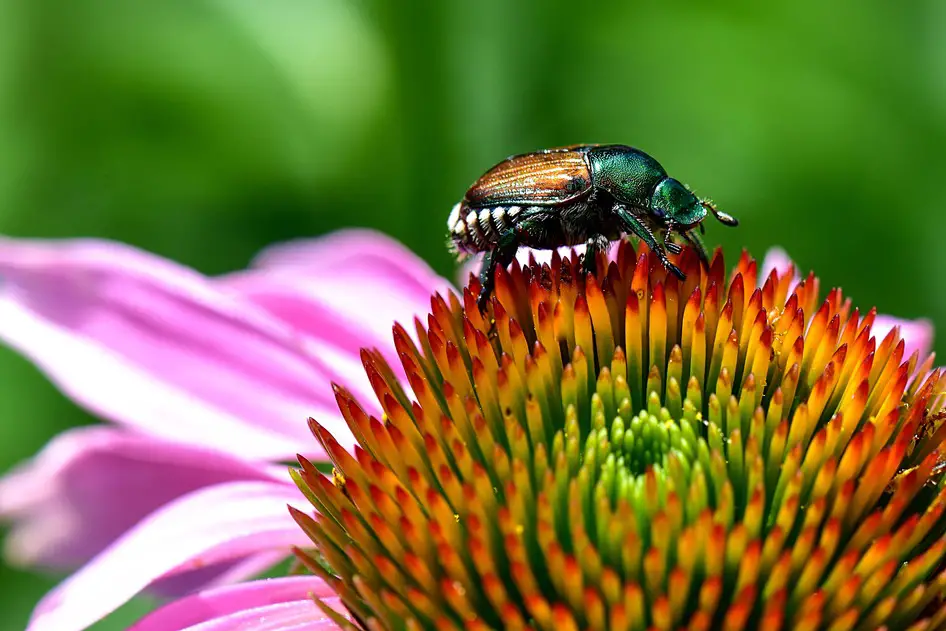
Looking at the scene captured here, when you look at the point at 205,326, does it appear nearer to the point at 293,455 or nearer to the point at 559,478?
the point at 293,455

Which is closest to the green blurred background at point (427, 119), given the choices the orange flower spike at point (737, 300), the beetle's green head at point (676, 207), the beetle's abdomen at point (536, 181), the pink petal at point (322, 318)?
the pink petal at point (322, 318)

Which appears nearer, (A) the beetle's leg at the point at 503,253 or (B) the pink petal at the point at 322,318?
(A) the beetle's leg at the point at 503,253

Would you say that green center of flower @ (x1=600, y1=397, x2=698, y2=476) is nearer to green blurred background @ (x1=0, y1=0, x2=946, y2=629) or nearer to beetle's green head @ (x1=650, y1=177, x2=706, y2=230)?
beetle's green head @ (x1=650, y1=177, x2=706, y2=230)

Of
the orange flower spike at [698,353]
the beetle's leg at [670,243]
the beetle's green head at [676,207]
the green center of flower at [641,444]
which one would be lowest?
the green center of flower at [641,444]

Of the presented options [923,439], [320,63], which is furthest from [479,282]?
[320,63]

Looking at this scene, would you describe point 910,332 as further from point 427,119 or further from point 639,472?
point 427,119

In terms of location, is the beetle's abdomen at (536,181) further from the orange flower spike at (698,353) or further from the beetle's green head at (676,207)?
the orange flower spike at (698,353)
